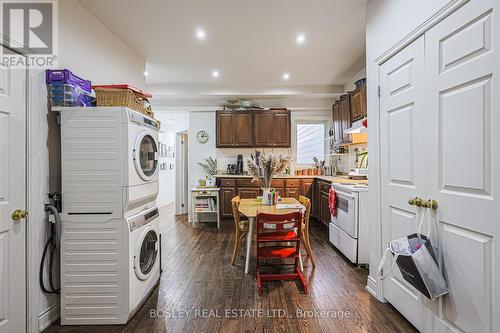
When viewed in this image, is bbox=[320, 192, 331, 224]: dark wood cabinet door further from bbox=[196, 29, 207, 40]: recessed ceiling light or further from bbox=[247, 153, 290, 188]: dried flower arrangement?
bbox=[196, 29, 207, 40]: recessed ceiling light

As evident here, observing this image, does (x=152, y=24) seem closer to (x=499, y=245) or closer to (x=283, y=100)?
(x=283, y=100)

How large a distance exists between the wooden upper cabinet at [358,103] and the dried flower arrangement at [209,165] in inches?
123

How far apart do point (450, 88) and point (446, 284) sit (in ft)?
4.10

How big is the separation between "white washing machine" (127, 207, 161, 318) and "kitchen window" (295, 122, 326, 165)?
13.0ft

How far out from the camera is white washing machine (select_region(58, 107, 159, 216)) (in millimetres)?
1875

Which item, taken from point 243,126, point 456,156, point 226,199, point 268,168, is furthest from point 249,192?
point 456,156

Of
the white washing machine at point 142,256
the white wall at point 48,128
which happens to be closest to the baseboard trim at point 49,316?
the white wall at point 48,128

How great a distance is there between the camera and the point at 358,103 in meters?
3.54

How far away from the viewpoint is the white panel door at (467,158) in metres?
1.22

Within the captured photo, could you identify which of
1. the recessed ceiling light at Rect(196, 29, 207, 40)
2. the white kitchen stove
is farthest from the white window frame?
the recessed ceiling light at Rect(196, 29, 207, 40)

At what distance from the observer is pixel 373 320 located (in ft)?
6.30

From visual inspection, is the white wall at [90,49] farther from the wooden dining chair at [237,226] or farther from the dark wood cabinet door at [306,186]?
the dark wood cabinet door at [306,186]

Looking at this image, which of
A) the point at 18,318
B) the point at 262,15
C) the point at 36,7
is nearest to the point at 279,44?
the point at 262,15

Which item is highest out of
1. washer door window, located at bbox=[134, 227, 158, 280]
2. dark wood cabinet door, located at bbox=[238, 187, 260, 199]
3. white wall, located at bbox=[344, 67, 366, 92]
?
white wall, located at bbox=[344, 67, 366, 92]
